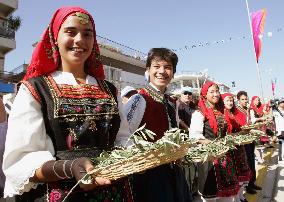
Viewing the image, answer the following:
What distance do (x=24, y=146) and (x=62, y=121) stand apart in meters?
0.22

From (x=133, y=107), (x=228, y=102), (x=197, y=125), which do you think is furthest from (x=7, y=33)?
(x=133, y=107)

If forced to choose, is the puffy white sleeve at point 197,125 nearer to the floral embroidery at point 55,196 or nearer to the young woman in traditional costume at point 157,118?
the young woman in traditional costume at point 157,118

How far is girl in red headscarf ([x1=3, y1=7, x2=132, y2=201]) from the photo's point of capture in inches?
59.2

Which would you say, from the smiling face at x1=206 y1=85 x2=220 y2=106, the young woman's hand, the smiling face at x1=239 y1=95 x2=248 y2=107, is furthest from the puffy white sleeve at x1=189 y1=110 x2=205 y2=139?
the smiling face at x1=239 y1=95 x2=248 y2=107

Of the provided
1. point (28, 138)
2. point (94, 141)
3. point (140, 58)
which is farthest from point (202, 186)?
point (140, 58)

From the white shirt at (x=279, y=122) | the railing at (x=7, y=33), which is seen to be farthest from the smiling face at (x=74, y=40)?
the railing at (x=7, y=33)

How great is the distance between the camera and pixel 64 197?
5.07 ft

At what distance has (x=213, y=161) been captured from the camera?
3984 millimetres

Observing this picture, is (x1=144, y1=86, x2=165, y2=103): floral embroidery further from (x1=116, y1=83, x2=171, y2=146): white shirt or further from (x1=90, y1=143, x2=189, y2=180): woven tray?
(x1=90, y1=143, x2=189, y2=180): woven tray

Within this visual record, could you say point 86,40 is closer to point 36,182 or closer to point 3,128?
point 36,182

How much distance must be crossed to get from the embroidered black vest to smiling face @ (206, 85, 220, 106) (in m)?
2.91

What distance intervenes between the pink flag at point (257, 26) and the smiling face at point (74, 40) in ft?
26.1

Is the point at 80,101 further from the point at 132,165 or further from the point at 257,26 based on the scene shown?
the point at 257,26

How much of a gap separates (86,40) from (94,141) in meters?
0.57
